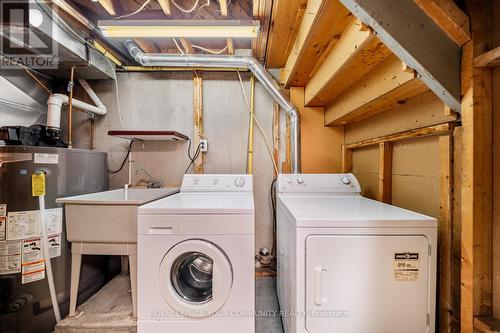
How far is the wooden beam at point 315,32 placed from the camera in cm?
128

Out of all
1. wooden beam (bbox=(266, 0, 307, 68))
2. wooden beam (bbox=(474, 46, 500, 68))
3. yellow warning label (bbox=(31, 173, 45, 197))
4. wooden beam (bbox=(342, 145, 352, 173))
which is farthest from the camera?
wooden beam (bbox=(342, 145, 352, 173))

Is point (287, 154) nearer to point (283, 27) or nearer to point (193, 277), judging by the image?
point (283, 27)

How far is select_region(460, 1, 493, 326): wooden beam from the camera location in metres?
0.94

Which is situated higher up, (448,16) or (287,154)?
(448,16)

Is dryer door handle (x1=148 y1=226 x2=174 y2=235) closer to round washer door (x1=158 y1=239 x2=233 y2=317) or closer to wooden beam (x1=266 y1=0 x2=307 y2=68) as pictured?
round washer door (x1=158 y1=239 x2=233 y2=317)

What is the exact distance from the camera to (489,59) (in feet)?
2.93

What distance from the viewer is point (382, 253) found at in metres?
1.11

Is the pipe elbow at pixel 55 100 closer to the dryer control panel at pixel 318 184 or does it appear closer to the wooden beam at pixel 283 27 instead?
the wooden beam at pixel 283 27

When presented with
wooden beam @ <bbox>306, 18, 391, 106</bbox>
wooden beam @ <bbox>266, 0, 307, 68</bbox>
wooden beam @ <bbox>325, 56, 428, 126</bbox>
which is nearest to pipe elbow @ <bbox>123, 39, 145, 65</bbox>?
wooden beam @ <bbox>266, 0, 307, 68</bbox>

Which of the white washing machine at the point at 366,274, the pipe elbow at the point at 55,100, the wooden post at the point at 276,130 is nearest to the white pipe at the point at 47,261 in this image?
the pipe elbow at the point at 55,100

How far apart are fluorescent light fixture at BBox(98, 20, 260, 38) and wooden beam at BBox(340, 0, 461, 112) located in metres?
0.84

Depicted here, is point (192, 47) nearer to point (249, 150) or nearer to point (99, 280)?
point (249, 150)

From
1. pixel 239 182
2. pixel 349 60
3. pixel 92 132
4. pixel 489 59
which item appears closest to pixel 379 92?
pixel 349 60

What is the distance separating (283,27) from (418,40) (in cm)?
103
